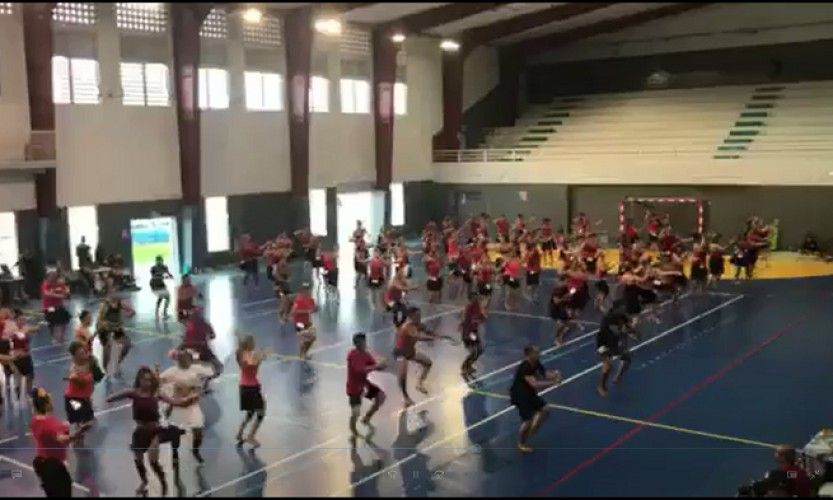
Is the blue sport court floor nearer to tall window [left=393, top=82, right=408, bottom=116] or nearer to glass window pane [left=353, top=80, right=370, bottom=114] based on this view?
glass window pane [left=353, top=80, right=370, bottom=114]

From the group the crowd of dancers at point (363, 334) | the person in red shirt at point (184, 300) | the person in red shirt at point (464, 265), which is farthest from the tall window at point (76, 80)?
the person in red shirt at point (464, 265)

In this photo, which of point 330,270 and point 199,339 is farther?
point 330,270

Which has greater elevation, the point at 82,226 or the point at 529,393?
the point at 82,226

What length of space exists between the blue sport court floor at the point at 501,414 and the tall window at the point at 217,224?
11117 millimetres

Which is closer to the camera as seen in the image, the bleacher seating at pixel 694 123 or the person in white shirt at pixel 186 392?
the person in white shirt at pixel 186 392

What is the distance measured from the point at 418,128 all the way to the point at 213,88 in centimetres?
1264

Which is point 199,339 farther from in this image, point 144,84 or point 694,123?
point 694,123

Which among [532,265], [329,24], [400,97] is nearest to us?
[329,24]

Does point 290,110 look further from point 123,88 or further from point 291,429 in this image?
point 291,429

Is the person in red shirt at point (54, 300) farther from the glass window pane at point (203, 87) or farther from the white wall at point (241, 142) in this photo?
the glass window pane at point (203, 87)

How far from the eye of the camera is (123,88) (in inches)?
1222

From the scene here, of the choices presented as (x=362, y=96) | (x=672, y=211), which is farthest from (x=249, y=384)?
(x=672, y=211)

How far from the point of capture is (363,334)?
14422 millimetres

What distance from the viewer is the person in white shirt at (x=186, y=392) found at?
11727 mm
